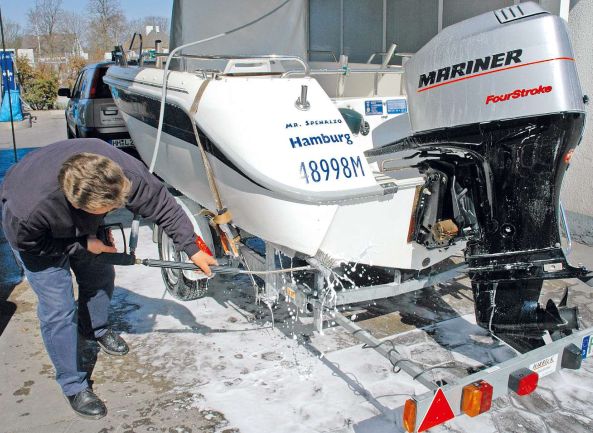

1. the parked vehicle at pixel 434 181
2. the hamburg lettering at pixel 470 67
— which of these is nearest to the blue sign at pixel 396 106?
the parked vehicle at pixel 434 181

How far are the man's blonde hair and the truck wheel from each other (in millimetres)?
1760

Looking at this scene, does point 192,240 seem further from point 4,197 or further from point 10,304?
point 10,304

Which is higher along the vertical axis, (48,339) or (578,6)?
(578,6)

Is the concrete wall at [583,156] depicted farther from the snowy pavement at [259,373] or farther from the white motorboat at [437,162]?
the white motorboat at [437,162]

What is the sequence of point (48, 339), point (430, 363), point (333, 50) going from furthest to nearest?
point (333, 50)
point (430, 363)
point (48, 339)

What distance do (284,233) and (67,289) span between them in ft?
3.62

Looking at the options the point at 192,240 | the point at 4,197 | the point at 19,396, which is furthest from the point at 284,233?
the point at 19,396

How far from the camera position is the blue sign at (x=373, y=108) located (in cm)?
411

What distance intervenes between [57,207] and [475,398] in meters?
1.87

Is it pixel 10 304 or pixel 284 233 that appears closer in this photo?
pixel 284 233

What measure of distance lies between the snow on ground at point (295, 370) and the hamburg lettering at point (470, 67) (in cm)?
156

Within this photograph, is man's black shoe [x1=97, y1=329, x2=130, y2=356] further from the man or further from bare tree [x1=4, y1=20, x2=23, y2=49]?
bare tree [x1=4, y1=20, x2=23, y2=49]

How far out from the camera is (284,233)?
2848 millimetres

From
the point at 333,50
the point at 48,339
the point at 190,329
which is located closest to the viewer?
the point at 48,339
